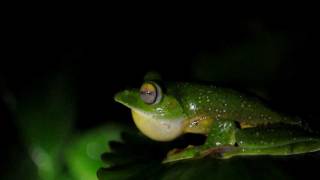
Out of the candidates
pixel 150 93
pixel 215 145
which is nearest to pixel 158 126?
pixel 150 93

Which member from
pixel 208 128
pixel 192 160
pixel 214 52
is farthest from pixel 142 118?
pixel 214 52

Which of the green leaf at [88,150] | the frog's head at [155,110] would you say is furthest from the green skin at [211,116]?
the green leaf at [88,150]

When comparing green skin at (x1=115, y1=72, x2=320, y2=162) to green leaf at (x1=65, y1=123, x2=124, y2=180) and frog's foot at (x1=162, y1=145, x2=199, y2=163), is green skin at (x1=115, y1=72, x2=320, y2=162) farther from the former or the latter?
green leaf at (x1=65, y1=123, x2=124, y2=180)

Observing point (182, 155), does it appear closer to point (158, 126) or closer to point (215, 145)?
point (215, 145)

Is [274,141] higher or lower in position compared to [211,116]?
lower

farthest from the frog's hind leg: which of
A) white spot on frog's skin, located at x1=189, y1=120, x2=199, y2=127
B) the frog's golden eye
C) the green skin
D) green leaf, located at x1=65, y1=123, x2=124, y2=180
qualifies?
green leaf, located at x1=65, y1=123, x2=124, y2=180

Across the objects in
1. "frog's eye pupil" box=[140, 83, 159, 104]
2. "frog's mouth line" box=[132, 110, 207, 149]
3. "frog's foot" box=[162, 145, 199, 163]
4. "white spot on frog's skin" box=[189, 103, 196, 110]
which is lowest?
"frog's foot" box=[162, 145, 199, 163]
